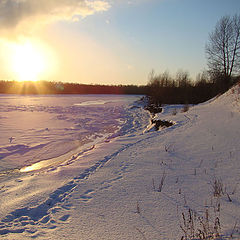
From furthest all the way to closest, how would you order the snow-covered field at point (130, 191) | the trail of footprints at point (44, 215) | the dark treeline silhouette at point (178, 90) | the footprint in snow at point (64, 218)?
the dark treeline silhouette at point (178, 90) < the footprint in snow at point (64, 218) < the trail of footprints at point (44, 215) < the snow-covered field at point (130, 191)

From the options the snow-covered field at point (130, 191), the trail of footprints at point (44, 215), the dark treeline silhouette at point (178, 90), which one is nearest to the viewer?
the snow-covered field at point (130, 191)

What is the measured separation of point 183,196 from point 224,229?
95 cm

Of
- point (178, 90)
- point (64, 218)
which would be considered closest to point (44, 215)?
point (64, 218)

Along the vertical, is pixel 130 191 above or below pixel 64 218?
above

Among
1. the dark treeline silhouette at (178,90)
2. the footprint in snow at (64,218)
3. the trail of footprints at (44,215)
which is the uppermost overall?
the dark treeline silhouette at (178,90)

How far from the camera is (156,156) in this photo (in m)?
5.27

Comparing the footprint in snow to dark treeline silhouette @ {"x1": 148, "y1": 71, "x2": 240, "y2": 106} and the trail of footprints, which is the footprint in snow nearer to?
the trail of footprints

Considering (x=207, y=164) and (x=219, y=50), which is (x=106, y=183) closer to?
(x=207, y=164)

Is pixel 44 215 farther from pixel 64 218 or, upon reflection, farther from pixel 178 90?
pixel 178 90

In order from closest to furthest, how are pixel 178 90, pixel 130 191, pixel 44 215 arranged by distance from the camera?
1. pixel 44 215
2. pixel 130 191
3. pixel 178 90

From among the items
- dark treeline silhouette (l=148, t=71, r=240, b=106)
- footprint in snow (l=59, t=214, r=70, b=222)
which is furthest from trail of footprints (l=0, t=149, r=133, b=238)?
dark treeline silhouette (l=148, t=71, r=240, b=106)

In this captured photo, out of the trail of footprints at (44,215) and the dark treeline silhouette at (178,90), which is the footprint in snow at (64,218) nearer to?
the trail of footprints at (44,215)

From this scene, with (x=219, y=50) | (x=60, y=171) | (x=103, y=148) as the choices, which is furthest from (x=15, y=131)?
(x=219, y=50)

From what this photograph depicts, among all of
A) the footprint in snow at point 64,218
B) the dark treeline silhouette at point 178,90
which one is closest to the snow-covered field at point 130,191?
the footprint in snow at point 64,218
